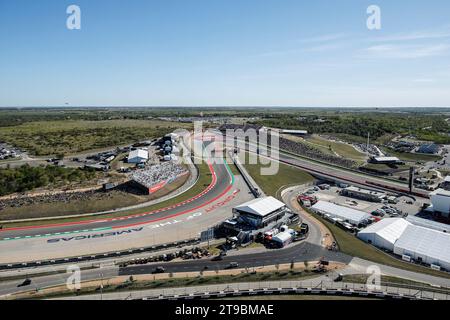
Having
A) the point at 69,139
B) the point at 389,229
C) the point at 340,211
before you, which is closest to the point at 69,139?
the point at 69,139

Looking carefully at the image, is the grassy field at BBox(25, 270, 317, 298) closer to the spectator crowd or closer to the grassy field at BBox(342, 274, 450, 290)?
the grassy field at BBox(342, 274, 450, 290)

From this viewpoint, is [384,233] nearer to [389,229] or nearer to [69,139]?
[389,229]

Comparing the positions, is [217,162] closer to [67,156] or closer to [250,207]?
[250,207]

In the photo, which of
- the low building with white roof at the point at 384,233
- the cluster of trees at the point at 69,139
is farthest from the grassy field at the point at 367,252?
the cluster of trees at the point at 69,139

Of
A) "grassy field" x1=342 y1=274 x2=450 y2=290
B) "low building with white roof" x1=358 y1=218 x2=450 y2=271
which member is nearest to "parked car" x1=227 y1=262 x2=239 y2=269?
"grassy field" x1=342 y1=274 x2=450 y2=290

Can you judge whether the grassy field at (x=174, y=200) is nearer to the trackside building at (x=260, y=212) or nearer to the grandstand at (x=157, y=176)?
the grandstand at (x=157, y=176)
